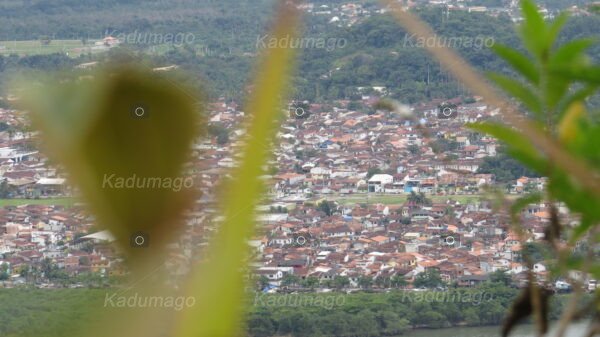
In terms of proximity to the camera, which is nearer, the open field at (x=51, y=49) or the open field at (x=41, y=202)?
the open field at (x=41, y=202)

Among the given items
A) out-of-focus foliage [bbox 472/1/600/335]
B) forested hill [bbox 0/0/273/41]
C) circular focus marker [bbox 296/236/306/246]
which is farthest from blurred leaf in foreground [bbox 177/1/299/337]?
forested hill [bbox 0/0/273/41]

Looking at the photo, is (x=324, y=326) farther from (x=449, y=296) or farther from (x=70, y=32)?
(x=70, y=32)

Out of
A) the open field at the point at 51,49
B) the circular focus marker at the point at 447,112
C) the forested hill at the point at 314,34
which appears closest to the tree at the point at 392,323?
the circular focus marker at the point at 447,112

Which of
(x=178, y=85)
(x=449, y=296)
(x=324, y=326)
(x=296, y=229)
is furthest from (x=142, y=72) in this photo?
(x=296, y=229)

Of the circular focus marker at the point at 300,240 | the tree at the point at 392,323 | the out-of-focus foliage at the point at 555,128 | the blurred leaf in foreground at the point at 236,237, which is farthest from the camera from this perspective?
the circular focus marker at the point at 300,240

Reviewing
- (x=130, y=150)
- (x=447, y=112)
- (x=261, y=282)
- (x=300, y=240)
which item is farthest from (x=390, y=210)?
(x=130, y=150)

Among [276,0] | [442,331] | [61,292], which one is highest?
[276,0]

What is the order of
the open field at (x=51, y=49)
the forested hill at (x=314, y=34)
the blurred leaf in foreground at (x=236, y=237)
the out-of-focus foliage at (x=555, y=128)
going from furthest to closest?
the forested hill at (x=314, y=34) < the open field at (x=51, y=49) < the out-of-focus foliage at (x=555, y=128) < the blurred leaf in foreground at (x=236, y=237)

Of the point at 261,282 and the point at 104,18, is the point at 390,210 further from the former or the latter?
the point at 104,18

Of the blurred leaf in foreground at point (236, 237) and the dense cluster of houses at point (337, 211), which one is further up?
the blurred leaf in foreground at point (236, 237)

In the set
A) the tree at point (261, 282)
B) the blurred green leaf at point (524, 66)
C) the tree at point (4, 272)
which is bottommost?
the tree at point (4, 272)

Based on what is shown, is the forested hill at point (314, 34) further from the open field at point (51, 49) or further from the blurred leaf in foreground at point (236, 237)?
the blurred leaf in foreground at point (236, 237)
